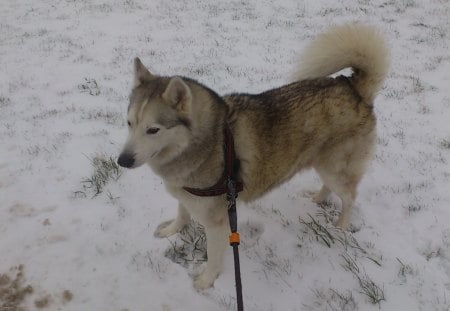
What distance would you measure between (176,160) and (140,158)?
30cm

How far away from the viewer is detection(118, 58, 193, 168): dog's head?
2.38 m

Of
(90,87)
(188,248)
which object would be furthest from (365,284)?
(90,87)

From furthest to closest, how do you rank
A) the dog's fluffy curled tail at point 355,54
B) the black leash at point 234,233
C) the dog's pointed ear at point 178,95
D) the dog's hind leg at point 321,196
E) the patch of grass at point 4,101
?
the patch of grass at point 4,101, the dog's hind leg at point 321,196, the dog's fluffy curled tail at point 355,54, the dog's pointed ear at point 178,95, the black leash at point 234,233

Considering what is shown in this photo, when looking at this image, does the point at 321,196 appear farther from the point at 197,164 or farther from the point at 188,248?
the point at 197,164

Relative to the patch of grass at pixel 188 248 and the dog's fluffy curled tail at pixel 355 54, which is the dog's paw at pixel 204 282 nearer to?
the patch of grass at pixel 188 248

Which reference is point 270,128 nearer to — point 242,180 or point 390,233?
point 242,180

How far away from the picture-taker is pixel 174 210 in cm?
371

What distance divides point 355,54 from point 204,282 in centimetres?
223

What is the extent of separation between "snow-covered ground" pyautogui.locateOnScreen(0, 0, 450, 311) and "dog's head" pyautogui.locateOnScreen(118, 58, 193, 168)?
1158 millimetres

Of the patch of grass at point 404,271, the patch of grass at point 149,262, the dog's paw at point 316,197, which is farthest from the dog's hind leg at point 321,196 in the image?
the patch of grass at point 149,262

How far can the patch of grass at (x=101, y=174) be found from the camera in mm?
3879

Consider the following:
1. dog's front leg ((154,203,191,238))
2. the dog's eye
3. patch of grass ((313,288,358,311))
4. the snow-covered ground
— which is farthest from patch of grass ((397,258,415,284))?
the dog's eye

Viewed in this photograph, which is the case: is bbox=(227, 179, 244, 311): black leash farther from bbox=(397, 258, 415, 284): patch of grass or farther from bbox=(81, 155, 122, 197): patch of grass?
bbox=(81, 155, 122, 197): patch of grass

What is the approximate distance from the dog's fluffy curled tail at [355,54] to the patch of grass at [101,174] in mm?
2325
